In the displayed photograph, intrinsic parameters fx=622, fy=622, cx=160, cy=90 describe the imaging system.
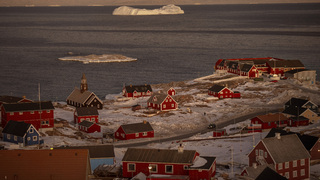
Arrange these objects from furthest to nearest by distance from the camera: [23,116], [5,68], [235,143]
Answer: [5,68] < [23,116] < [235,143]

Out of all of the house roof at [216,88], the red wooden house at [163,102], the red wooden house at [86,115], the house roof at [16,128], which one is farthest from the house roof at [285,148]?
the house roof at [216,88]

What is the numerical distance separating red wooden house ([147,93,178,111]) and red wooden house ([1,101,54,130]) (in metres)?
16.8

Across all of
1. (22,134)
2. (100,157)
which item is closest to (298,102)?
(100,157)

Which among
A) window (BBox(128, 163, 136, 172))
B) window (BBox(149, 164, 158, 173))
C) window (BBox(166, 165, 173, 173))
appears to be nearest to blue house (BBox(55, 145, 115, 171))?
window (BBox(128, 163, 136, 172))

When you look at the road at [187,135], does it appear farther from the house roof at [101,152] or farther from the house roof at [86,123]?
the house roof at [101,152]

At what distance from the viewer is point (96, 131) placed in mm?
67938

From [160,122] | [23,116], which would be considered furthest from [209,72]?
[23,116]

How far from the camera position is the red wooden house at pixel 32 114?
65312mm

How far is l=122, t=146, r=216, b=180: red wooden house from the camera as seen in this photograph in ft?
143

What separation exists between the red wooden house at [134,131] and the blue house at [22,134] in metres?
9.01

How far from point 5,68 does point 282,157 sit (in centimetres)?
10011

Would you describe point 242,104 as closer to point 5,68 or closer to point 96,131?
point 96,131

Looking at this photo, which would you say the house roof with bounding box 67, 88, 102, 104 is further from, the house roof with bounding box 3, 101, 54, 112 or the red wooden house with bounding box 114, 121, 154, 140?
the red wooden house with bounding box 114, 121, 154, 140

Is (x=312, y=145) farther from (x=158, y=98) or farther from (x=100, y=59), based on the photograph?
(x=100, y=59)
